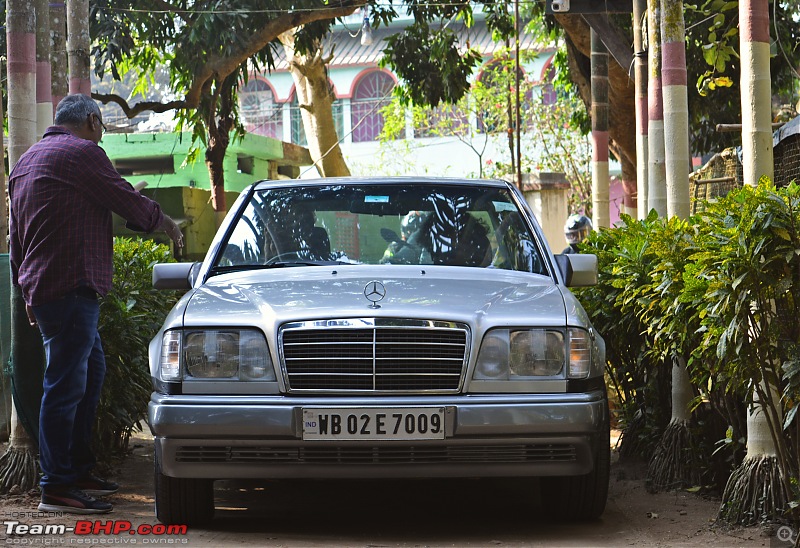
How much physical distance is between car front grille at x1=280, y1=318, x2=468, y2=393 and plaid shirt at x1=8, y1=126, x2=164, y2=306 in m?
1.26

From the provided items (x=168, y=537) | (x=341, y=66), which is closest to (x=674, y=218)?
(x=168, y=537)

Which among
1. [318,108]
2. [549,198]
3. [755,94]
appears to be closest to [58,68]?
[755,94]

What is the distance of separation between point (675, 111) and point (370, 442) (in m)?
3.51

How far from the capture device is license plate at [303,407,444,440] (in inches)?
182

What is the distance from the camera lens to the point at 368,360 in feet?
15.5

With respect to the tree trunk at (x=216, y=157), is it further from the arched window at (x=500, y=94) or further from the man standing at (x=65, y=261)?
the man standing at (x=65, y=261)

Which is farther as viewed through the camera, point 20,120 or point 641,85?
point 641,85

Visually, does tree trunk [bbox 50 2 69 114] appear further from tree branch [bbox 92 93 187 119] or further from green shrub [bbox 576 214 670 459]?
tree branch [bbox 92 93 187 119]

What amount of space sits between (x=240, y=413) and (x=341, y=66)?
39687 mm

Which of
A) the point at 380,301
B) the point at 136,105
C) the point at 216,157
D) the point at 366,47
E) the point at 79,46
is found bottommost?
the point at 380,301

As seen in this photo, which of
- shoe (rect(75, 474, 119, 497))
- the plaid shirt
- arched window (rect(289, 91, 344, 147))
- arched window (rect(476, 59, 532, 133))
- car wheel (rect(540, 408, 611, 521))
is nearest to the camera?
car wheel (rect(540, 408, 611, 521))

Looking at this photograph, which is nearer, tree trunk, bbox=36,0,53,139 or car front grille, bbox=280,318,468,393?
car front grille, bbox=280,318,468,393

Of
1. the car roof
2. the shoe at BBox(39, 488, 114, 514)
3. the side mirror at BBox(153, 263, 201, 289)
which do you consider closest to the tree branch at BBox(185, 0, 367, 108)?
the car roof

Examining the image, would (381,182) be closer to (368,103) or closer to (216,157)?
(216,157)
